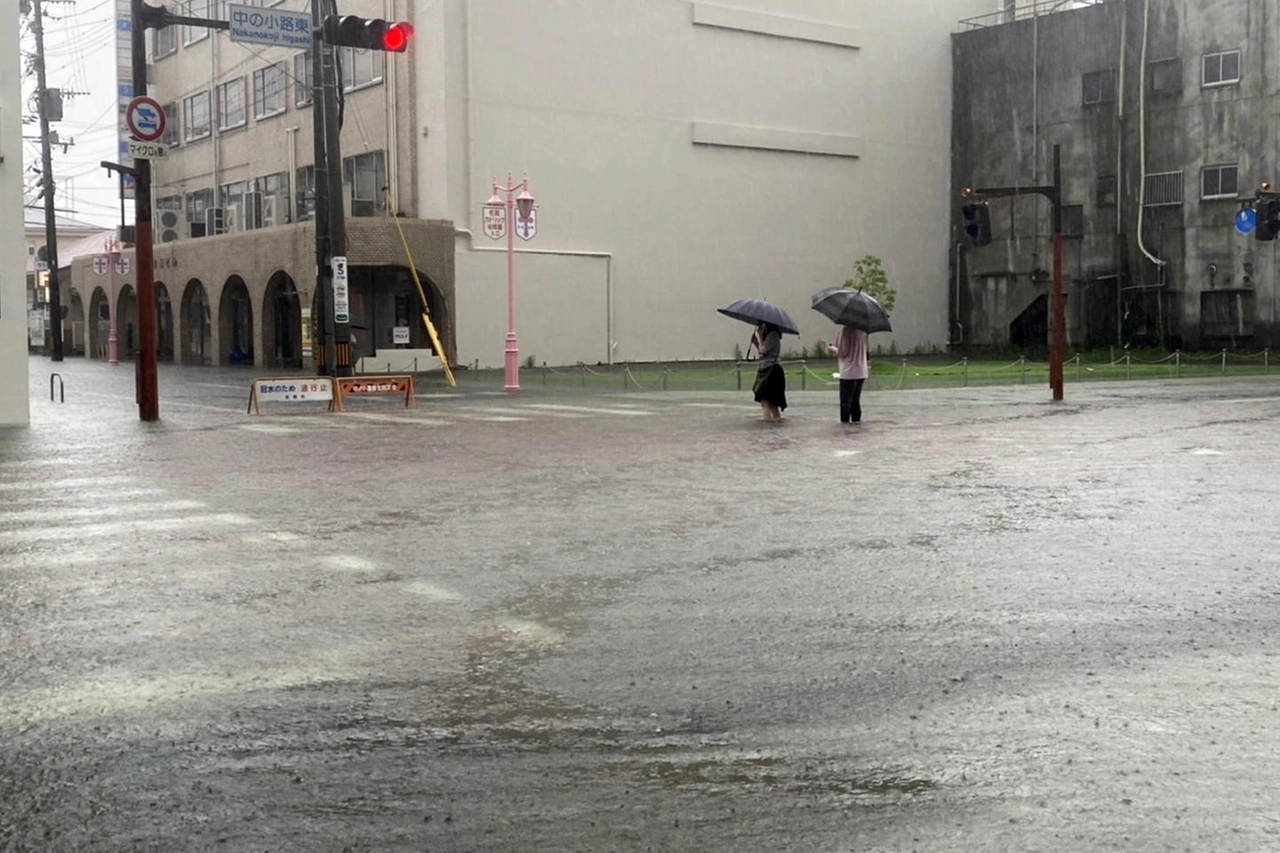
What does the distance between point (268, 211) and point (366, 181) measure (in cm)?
615

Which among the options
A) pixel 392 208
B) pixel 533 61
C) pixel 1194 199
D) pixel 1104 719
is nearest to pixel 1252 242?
pixel 1194 199

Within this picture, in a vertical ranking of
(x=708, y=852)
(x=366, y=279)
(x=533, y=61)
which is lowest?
(x=708, y=852)

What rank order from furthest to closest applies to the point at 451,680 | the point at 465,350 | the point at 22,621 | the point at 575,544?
the point at 465,350 → the point at 575,544 → the point at 22,621 → the point at 451,680

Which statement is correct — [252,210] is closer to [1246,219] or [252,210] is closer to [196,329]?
[196,329]

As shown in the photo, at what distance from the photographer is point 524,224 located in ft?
113

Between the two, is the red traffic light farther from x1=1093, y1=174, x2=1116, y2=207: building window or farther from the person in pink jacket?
x1=1093, y1=174, x2=1116, y2=207: building window

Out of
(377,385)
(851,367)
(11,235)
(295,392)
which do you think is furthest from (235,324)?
(851,367)

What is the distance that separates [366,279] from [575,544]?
34.8 metres

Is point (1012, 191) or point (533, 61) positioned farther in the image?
point (533, 61)

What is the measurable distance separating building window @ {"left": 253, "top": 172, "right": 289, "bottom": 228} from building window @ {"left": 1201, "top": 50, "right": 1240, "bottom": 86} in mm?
31093

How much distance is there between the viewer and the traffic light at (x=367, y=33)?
20719mm

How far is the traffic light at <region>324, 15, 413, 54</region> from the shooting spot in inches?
816

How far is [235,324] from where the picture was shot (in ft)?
168

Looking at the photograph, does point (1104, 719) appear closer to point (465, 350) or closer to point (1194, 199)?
point (465, 350)
